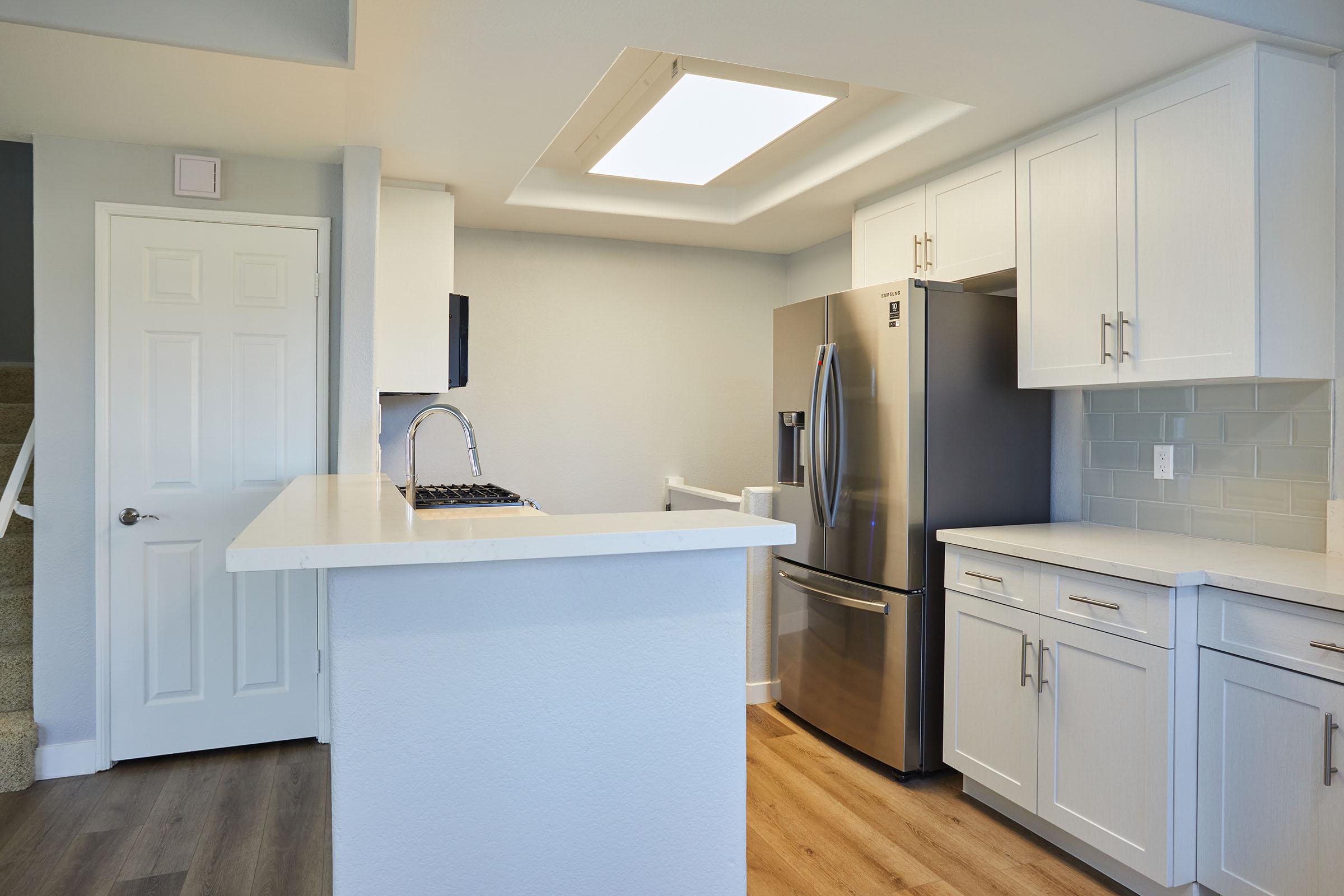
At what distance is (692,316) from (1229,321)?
2.94 m

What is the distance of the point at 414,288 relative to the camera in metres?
3.41

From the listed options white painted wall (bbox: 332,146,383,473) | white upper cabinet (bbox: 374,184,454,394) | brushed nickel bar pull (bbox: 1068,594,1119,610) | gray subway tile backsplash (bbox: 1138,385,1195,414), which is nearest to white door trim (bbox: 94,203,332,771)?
white painted wall (bbox: 332,146,383,473)

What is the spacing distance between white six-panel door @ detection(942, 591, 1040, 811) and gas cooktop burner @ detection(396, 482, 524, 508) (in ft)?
4.88

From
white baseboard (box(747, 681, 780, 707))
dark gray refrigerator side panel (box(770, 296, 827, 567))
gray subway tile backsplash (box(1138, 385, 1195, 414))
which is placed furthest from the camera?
white baseboard (box(747, 681, 780, 707))

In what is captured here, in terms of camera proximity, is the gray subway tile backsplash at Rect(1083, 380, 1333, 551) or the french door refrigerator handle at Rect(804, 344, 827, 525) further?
the french door refrigerator handle at Rect(804, 344, 827, 525)

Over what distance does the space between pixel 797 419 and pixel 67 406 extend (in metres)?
2.68

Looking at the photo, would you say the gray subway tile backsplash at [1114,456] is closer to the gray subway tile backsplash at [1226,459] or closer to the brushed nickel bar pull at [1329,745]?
the gray subway tile backsplash at [1226,459]

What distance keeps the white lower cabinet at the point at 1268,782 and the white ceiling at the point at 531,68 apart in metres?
1.58

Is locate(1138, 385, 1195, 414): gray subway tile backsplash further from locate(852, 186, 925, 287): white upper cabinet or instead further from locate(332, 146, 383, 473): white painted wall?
locate(332, 146, 383, 473): white painted wall

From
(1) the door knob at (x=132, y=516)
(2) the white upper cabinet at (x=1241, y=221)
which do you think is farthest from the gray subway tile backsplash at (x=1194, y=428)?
(1) the door knob at (x=132, y=516)

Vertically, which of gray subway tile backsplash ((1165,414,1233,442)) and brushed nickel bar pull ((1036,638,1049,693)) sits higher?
gray subway tile backsplash ((1165,414,1233,442))

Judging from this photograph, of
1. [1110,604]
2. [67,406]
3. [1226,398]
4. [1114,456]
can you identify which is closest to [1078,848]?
[1110,604]

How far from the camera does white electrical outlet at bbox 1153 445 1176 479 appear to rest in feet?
8.70

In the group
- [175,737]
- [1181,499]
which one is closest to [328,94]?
[175,737]
